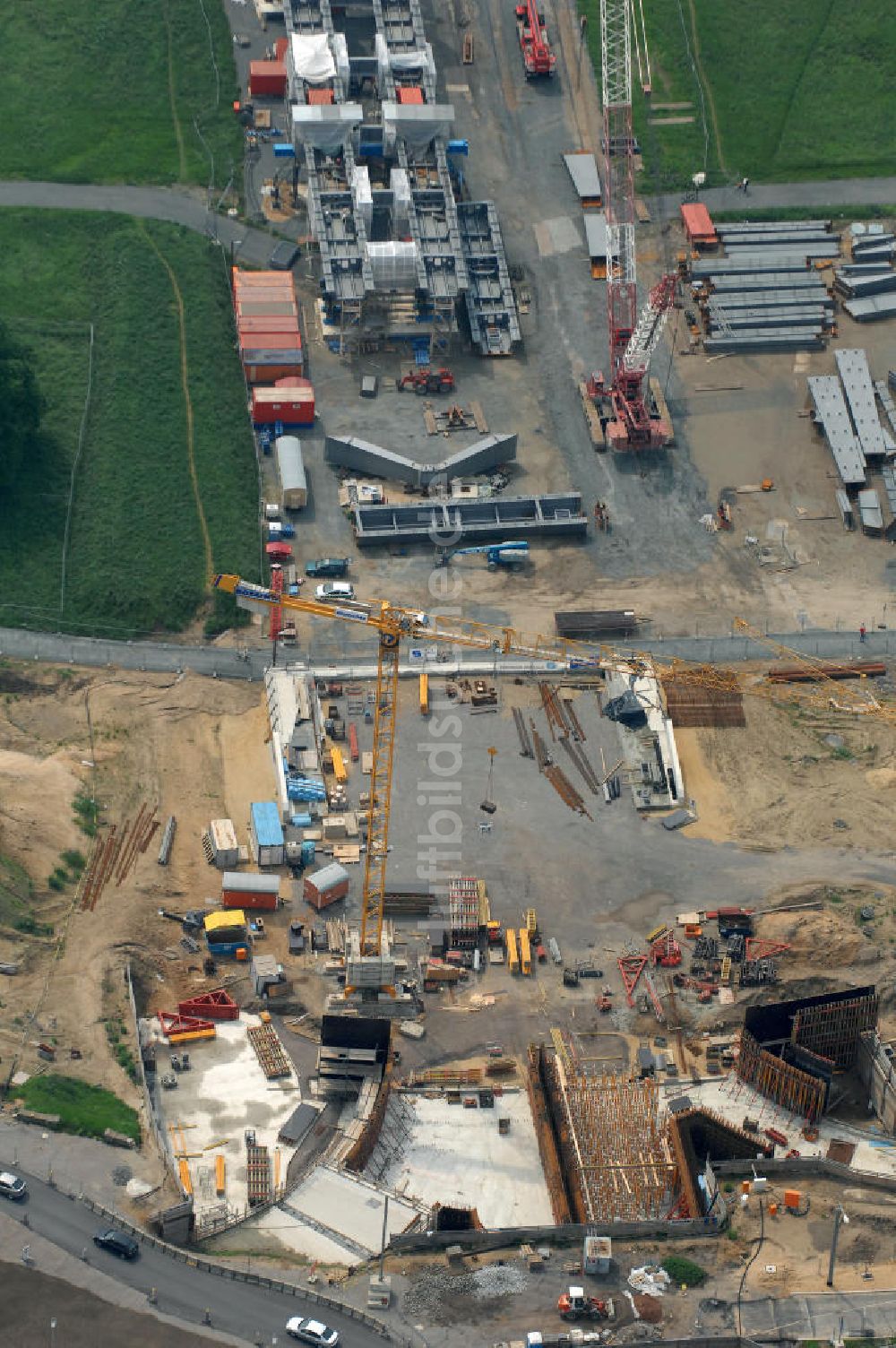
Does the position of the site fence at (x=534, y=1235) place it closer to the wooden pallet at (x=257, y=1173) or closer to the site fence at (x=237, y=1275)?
the site fence at (x=237, y=1275)

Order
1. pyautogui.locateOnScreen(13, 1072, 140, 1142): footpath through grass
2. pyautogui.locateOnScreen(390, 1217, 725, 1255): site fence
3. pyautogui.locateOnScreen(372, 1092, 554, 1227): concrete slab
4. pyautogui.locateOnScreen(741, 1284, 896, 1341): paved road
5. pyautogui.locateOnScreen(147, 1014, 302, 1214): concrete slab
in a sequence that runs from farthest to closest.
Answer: pyautogui.locateOnScreen(372, 1092, 554, 1227): concrete slab → pyautogui.locateOnScreen(147, 1014, 302, 1214): concrete slab → pyautogui.locateOnScreen(13, 1072, 140, 1142): footpath through grass → pyautogui.locateOnScreen(390, 1217, 725, 1255): site fence → pyautogui.locateOnScreen(741, 1284, 896, 1341): paved road

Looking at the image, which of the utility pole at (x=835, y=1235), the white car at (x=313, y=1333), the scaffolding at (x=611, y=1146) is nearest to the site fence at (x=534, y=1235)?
the scaffolding at (x=611, y=1146)

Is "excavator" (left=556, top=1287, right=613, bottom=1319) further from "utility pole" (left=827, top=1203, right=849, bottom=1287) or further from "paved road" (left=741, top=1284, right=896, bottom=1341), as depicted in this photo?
"utility pole" (left=827, top=1203, right=849, bottom=1287)

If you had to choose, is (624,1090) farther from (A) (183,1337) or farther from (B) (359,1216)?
(A) (183,1337)

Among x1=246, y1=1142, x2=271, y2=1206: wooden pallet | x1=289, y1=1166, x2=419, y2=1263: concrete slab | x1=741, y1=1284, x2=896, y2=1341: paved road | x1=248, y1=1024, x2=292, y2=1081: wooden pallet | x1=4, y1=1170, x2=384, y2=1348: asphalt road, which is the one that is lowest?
x1=741, y1=1284, x2=896, y2=1341: paved road

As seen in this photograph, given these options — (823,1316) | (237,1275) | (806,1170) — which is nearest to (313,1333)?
(237,1275)

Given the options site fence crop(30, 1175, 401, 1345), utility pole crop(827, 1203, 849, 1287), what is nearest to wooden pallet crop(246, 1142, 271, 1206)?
site fence crop(30, 1175, 401, 1345)

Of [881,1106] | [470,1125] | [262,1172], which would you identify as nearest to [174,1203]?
[262,1172]

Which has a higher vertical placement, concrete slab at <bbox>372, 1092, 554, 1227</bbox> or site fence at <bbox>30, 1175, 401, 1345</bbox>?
concrete slab at <bbox>372, 1092, 554, 1227</bbox>
